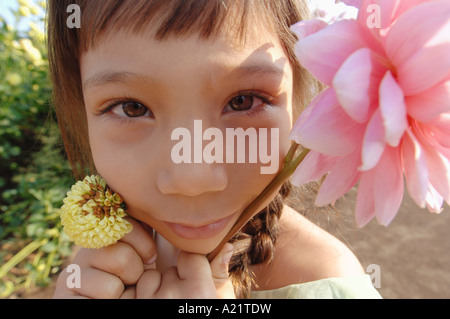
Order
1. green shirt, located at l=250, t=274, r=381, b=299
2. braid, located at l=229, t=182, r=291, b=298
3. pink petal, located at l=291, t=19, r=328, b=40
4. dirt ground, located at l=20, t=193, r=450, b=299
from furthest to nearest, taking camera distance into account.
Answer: dirt ground, located at l=20, t=193, r=450, b=299 < braid, located at l=229, t=182, r=291, b=298 < green shirt, located at l=250, t=274, r=381, b=299 < pink petal, located at l=291, t=19, r=328, b=40

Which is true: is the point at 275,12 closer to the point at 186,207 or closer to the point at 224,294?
the point at 186,207

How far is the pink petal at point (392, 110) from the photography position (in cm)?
31

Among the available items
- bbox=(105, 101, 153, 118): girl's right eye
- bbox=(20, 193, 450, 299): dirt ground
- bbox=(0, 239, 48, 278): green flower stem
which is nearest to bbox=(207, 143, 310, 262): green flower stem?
bbox=(105, 101, 153, 118): girl's right eye

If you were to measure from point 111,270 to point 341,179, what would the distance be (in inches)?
17.7

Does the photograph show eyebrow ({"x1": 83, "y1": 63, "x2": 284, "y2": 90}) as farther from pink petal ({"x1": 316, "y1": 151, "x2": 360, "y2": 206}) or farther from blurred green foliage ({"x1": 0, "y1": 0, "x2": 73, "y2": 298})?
blurred green foliage ({"x1": 0, "y1": 0, "x2": 73, "y2": 298})

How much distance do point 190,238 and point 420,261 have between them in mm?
1697

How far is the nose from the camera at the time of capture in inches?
19.0

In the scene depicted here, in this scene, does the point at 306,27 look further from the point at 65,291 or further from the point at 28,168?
the point at 28,168

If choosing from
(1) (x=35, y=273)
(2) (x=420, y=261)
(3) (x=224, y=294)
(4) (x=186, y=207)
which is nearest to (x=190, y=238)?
(4) (x=186, y=207)

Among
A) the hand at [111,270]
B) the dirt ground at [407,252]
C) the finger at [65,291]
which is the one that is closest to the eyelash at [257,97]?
the hand at [111,270]

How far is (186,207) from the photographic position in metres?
0.54

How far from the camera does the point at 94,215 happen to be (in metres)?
0.58

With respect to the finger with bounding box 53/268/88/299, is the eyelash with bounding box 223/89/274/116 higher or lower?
higher

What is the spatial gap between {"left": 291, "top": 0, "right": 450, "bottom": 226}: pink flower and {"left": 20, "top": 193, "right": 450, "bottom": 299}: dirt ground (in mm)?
1095
